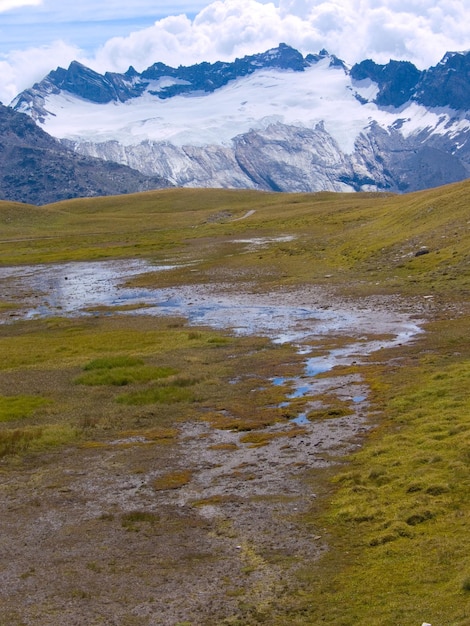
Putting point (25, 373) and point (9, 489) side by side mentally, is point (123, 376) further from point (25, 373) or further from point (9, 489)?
point (9, 489)

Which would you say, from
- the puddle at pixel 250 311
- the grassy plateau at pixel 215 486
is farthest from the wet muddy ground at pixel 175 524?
the puddle at pixel 250 311

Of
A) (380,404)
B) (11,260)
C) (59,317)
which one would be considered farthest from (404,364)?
(11,260)

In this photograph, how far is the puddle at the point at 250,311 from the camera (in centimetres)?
4725

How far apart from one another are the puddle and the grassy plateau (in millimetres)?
1570

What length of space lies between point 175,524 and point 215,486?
3.49 m

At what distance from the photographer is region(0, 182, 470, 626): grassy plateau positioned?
770 inches

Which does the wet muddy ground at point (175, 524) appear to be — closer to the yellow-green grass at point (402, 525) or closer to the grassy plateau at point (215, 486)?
the grassy plateau at point (215, 486)

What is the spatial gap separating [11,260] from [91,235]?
155ft

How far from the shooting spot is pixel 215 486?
28.2 m

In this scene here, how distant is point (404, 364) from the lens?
44.4 m

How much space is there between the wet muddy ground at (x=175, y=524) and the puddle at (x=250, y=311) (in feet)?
9.42

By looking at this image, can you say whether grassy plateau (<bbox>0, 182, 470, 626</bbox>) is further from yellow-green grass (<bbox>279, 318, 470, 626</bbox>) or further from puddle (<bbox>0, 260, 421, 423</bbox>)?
puddle (<bbox>0, 260, 421, 423</bbox>)

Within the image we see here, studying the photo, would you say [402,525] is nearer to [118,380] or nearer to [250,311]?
[118,380]

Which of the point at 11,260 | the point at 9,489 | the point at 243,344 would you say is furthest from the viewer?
the point at 11,260
